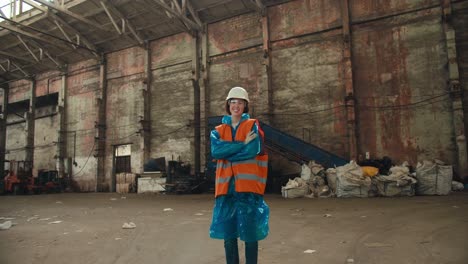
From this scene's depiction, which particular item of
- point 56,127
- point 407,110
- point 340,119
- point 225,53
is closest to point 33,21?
point 56,127

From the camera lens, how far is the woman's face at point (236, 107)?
8.02 ft

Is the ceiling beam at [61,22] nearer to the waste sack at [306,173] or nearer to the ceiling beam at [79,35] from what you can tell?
the ceiling beam at [79,35]

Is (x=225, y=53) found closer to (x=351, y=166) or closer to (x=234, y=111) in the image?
(x=351, y=166)

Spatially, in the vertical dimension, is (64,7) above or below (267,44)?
above

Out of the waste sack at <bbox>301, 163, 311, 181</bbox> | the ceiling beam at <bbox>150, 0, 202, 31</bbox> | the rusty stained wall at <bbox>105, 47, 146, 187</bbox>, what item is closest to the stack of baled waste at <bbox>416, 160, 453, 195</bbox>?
the waste sack at <bbox>301, 163, 311, 181</bbox>

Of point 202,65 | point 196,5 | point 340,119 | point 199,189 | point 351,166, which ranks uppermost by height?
point 196,5

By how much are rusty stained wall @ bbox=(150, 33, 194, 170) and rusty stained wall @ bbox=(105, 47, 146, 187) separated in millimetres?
960

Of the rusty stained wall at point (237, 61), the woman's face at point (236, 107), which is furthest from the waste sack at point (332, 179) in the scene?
the woman's face at point (236, 107)

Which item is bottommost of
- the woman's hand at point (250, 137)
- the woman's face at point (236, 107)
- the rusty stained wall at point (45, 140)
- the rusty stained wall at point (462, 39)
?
the woman's hand at point (250, 137)

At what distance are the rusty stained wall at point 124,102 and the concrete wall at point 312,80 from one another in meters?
0.06

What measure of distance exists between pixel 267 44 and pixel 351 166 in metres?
6.92

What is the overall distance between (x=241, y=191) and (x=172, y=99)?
49.4 ft

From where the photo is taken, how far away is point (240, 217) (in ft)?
7.08

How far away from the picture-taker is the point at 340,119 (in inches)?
501
